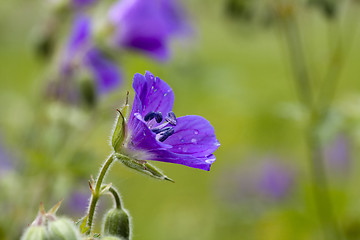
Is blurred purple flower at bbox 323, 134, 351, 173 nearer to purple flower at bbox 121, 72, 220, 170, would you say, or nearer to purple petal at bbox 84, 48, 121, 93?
purple petal at bbox 84, 48, 121, 93

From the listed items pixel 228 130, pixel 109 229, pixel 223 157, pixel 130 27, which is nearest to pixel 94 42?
pixel 130 27

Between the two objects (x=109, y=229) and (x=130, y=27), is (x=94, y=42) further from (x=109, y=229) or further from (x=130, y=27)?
(x=109, y=229)

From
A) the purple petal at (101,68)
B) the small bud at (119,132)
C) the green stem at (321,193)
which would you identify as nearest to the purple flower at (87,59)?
the purple petal at (101,68)

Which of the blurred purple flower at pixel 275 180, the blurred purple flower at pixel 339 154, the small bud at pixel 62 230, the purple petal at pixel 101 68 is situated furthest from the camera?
the blurred purple flower at pixel 339 154

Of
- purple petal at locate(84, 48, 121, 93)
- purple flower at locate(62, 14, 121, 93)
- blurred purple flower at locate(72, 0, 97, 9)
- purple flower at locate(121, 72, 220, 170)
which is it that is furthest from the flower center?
blurred purple flower at locate(72, 0, 97, 9)

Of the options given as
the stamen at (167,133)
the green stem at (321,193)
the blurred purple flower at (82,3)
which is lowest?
the stamen at (167,133)

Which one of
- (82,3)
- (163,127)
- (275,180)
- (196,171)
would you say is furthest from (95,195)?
(196,171)

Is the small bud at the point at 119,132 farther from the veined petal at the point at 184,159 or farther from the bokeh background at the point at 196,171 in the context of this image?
the bokeh background at the point at 196,171
